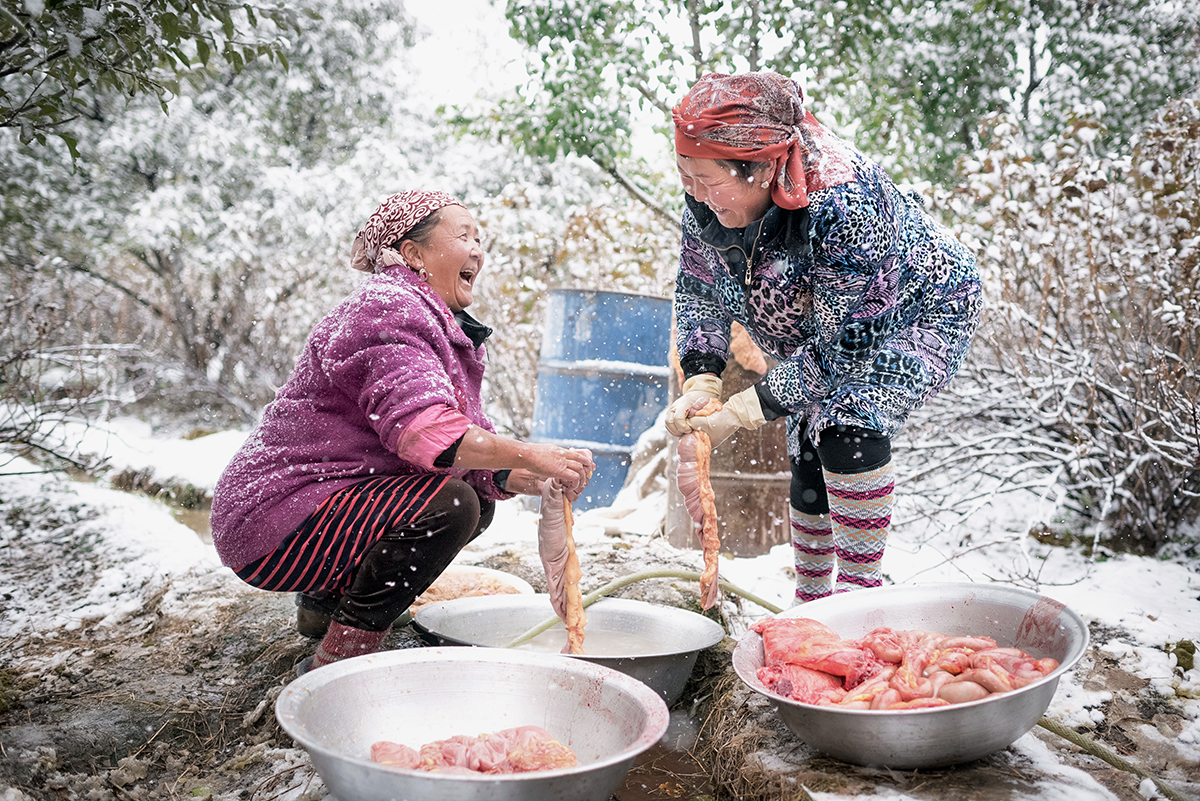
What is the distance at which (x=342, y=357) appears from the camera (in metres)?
1.85

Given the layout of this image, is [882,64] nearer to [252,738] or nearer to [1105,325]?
[1105,325]

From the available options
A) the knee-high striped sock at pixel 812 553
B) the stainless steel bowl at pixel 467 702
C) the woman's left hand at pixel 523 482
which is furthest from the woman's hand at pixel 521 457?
the knee-high striped sock at pixel 812 553

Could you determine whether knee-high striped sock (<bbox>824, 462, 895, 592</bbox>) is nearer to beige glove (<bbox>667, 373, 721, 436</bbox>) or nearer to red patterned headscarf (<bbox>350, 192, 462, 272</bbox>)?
beige glove (<bbox>667, 373, 721, 436</bbox>)

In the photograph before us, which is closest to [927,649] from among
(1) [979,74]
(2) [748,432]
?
(2) [748,432]

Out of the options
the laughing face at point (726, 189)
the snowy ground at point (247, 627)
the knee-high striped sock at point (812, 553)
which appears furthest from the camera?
the knee-high striped sock at point (812, 553)

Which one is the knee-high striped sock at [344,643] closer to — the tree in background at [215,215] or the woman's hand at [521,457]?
the woman's hand at [521,457]

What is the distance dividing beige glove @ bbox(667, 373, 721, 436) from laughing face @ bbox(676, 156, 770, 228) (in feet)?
1.58

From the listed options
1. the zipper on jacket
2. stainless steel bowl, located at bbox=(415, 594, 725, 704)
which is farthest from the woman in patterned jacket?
stainless steel bowl, located at bbox=(415, 594, 725, 704)

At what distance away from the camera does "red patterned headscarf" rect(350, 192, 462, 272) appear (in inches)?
81.0

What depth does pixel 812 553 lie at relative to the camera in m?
2.40

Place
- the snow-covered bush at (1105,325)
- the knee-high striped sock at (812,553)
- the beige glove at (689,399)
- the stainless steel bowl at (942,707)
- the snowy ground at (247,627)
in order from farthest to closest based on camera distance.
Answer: the snow-covered bush at (1105,325) → the knee-high striped sock at (812,553) → the beige glove at (689,399) → the snowy ground at (247,627) → the stainless steel bowl at (942,707)

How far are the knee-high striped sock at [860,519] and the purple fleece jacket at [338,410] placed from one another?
3.19 feet

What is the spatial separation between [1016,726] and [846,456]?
0.76 meters

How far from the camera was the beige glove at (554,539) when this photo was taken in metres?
2.01
